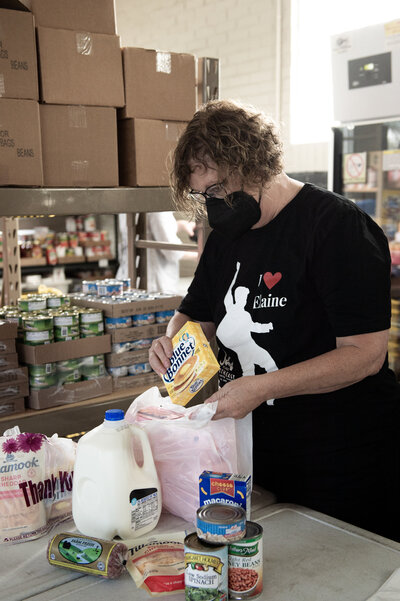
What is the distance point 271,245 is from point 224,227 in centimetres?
14

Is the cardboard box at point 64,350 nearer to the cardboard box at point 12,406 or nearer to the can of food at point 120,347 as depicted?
the can of food at point 120,347

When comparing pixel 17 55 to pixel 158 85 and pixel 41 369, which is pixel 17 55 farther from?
pixel 41 369

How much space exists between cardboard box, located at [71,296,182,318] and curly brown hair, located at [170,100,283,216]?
95 centimetres

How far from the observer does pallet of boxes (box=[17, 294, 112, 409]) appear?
2.32 m

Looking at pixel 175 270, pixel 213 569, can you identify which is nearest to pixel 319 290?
pixel 213 569

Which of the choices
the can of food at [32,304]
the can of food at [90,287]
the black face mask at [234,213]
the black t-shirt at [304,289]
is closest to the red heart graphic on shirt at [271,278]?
the black t-shirt at [304,289]

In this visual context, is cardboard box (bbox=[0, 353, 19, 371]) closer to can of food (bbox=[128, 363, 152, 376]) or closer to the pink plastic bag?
can of food (bbox=[128, 363, 152, 376])

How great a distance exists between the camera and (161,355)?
1.71 meters

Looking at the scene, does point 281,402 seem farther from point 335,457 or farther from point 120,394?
point 120,394

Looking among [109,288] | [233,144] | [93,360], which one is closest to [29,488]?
[233,144]

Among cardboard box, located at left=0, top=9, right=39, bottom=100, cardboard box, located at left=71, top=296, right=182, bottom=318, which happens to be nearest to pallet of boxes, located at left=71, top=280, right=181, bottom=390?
cardboard box, located at left=71, top=296, right=182, bottom=318

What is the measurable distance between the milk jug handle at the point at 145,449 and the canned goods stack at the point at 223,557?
0.25 meters

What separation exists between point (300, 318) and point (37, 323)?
1112 mm

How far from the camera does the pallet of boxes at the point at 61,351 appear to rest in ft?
7.61
